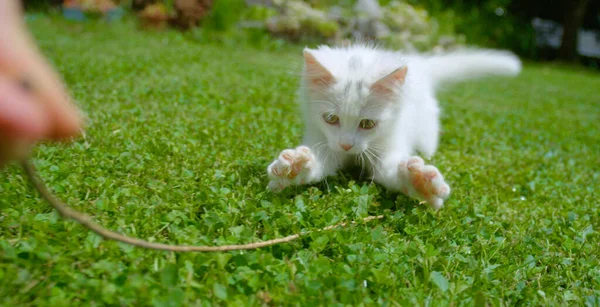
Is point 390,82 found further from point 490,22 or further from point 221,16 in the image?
point 490,22

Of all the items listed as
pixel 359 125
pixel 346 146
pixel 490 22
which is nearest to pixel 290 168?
pixel 346 146

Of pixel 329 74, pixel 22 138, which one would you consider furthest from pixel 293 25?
pixel 22 138

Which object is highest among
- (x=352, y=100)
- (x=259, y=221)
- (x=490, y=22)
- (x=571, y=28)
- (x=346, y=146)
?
(x=352, y=100)

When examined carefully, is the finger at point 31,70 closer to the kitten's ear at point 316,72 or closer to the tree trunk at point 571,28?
the kitten's ear at point 316,72

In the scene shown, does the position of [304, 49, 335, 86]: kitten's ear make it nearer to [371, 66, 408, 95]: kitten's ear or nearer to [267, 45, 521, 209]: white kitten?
[267, 45, 521, 209]: white kitten

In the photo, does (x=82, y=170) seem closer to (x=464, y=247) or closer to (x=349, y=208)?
(x=349, y=208)

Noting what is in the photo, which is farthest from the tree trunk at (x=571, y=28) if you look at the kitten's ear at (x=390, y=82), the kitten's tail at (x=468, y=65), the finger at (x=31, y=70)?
the finger at (x=31, y=70)

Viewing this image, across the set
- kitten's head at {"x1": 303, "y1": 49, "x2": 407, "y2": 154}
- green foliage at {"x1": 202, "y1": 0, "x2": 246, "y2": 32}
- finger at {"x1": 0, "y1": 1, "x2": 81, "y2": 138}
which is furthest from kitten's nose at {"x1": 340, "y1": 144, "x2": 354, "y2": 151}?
green foliage at {"x1": 202, "y1": 0, "x2": 246, "y2": 32}
